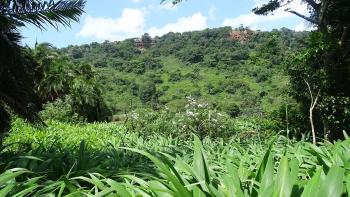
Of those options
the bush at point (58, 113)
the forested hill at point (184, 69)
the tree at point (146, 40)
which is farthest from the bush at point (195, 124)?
the tree at point (146, 40)

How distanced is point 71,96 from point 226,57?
169ft

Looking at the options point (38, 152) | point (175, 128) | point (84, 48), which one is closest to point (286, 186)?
point (38, 152)

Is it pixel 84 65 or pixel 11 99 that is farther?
pixel 84 65

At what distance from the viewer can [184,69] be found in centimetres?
8194

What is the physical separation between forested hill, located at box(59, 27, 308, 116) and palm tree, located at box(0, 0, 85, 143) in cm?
3667

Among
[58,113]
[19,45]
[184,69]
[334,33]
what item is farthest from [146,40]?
[19,45]

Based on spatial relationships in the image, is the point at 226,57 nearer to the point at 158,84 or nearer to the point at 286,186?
the point at 158,84

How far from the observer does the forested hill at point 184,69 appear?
60250 millimetres

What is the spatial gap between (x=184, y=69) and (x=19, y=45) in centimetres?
7527

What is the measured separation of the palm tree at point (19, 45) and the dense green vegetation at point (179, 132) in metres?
0.01

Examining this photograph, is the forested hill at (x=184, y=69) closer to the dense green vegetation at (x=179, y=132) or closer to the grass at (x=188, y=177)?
the dense green vegetation at (x=179, y=132)

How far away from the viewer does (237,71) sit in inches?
2874

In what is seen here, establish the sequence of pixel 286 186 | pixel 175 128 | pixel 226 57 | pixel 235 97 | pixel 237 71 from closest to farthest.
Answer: pixel 286 186
pixel 175 128
pixel 235 97
pixel 237 71
pixel 226 57

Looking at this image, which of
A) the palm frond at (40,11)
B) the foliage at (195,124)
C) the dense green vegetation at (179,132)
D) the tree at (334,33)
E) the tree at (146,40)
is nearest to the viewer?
the dense green vegetation at (179,132)
